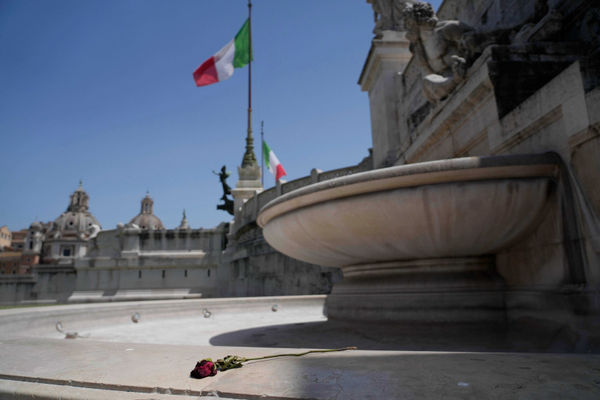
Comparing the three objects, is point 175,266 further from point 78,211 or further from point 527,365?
point 78,211

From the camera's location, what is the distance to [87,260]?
2417cm

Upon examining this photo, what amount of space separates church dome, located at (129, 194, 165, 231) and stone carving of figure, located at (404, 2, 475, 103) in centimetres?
10309

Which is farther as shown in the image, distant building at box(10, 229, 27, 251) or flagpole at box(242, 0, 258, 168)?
distant building at box(10, 229, 27, 251)

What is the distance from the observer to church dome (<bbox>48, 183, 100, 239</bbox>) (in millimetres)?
94250

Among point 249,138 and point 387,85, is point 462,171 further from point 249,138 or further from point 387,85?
point 249,138

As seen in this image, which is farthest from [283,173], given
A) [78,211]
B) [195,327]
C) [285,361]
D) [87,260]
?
[78,211]

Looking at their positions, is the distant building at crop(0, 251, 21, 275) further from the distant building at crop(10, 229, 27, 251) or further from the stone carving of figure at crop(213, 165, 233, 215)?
the stone carving of figure at crop(213, 165, 233, 215)

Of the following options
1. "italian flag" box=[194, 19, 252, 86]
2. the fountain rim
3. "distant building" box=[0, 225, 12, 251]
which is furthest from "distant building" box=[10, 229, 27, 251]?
the fountain rim

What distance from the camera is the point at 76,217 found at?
320 ft

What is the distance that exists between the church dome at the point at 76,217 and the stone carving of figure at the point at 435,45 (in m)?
95.8

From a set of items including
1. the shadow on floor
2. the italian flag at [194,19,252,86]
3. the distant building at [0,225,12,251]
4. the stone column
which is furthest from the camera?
the distant building at [0,225,12,251]

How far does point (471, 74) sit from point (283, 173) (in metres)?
21.1

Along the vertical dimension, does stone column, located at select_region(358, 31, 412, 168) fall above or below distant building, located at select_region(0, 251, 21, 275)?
above

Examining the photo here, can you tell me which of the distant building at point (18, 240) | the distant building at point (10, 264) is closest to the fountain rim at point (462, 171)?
the distant building at point (10, 264)
